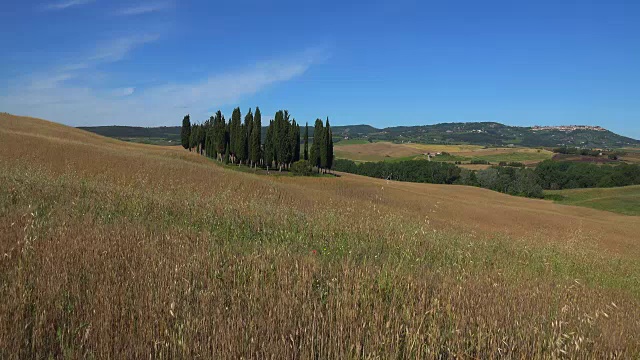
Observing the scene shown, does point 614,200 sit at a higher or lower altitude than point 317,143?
lower

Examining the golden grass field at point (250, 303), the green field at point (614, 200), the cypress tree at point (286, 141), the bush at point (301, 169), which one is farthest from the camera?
the cypress tree at point (286, 141)

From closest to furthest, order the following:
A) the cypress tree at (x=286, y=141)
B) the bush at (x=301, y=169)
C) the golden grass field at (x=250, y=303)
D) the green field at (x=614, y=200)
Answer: the golden grass field at (x=250, y=303) < the green field at (x=614, y=200) < the bush at (x=301, y=169) < the cypress tree at (x=286, y=141)

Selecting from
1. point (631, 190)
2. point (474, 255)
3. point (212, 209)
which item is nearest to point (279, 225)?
point (212, 209)

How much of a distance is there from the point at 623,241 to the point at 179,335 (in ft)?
86.6

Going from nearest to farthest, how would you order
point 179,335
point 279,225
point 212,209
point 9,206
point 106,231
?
point 179,335
point 106,231
point 9,206
point 279,225
point 212,209

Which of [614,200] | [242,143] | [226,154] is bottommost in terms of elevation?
[614,200]

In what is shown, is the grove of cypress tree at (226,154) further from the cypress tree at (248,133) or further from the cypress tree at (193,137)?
the cypress tree at (193,137)

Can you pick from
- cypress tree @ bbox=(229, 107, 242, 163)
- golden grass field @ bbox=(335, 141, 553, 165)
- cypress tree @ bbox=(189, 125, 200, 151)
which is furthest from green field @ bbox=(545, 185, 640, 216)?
golden grass field @ bbox=(335, 141, 553, 165)

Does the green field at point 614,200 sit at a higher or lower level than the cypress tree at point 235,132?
lower

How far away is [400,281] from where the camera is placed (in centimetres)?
396

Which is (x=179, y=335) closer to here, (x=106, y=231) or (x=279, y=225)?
(x=106, y=231)

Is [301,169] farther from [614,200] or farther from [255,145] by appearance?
[614,200]

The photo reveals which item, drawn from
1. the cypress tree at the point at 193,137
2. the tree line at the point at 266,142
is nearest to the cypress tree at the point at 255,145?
the tree line at the point at 266,142

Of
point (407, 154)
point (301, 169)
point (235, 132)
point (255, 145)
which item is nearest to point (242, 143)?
point (255, 145)
